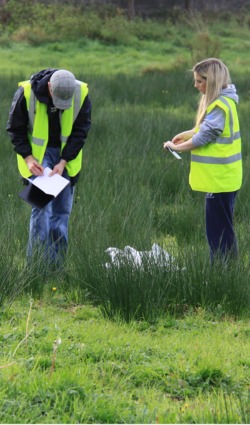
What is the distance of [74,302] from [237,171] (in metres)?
1.61

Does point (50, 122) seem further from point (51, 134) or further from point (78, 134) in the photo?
point (78, 134)

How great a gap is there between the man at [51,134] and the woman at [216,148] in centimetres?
69

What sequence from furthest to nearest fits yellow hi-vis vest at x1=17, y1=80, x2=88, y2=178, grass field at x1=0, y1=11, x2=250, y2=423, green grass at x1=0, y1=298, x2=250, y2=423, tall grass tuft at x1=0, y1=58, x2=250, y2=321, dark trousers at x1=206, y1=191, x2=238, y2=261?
dark trousers at x1=206, y1=191, x2=238, y2=261
yellow hi-vis vest at x1=17, y1=80, x2=88, y2=178
tall grass tuft at x1=0, y1=58, x2=250, y2=321
grass field at x1=0, y1=11, x2=250, y2=423
green grass at x1=0, y1=298, x2=250, y2=423

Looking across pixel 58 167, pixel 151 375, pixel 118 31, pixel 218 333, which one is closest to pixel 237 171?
pixel 58 167

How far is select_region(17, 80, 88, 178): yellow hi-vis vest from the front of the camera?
6.51 m

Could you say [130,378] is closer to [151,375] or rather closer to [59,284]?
[151,375]

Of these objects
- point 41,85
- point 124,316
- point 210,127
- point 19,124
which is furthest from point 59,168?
Answer: point 124,316

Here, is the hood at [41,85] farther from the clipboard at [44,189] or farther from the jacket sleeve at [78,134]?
the clipboard at [44,189]

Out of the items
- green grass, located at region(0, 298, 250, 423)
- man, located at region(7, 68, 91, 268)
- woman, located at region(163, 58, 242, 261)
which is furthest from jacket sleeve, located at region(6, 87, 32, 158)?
green grass, located at region(0, 298, 250, 423)

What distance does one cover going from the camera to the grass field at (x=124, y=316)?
414 cm

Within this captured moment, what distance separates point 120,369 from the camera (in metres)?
4.58

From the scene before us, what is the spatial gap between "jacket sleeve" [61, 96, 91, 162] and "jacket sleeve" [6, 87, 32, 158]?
0.27 meters

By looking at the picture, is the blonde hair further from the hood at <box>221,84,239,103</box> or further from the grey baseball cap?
the grey baseball cap

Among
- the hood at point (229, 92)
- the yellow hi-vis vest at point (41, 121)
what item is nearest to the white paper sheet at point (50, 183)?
the yellow hi-vis vest at point (41, 121)
